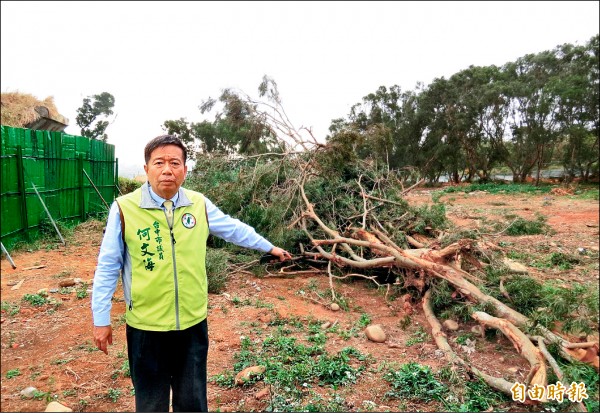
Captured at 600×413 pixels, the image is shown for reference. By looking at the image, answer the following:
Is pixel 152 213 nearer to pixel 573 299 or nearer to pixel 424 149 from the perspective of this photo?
pixel 573 299

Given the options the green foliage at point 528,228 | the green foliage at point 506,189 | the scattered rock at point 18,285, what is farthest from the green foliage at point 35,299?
the green foliage at point 506,189

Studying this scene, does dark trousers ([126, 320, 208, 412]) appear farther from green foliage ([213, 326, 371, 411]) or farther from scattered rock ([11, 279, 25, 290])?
green foliage ([213, 326, 371, 411])

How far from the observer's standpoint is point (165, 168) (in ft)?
5.51

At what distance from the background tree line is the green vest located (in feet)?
36.9

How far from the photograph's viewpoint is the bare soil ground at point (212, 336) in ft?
4.91

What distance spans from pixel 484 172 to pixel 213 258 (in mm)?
20199

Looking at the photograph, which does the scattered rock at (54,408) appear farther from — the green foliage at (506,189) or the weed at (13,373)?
the green foliage at (506,189)

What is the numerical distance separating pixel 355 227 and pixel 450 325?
6.59 ft

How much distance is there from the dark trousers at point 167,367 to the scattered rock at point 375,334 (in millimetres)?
2024

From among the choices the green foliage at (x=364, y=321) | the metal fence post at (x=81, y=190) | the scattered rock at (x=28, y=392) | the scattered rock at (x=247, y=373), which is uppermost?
the metal fence post at (x=81, y=190)

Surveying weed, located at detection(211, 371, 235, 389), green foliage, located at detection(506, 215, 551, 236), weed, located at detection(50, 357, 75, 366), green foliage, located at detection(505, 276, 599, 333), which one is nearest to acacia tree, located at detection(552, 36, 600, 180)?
green foliage, located at detection(506, 215, 551, 236)

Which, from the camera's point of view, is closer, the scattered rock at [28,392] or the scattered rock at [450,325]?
the scattered rock at [28,392]

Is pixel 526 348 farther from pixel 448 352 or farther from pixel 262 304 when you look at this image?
pixel 262 304

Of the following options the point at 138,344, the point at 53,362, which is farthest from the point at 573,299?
the point at 53,362
